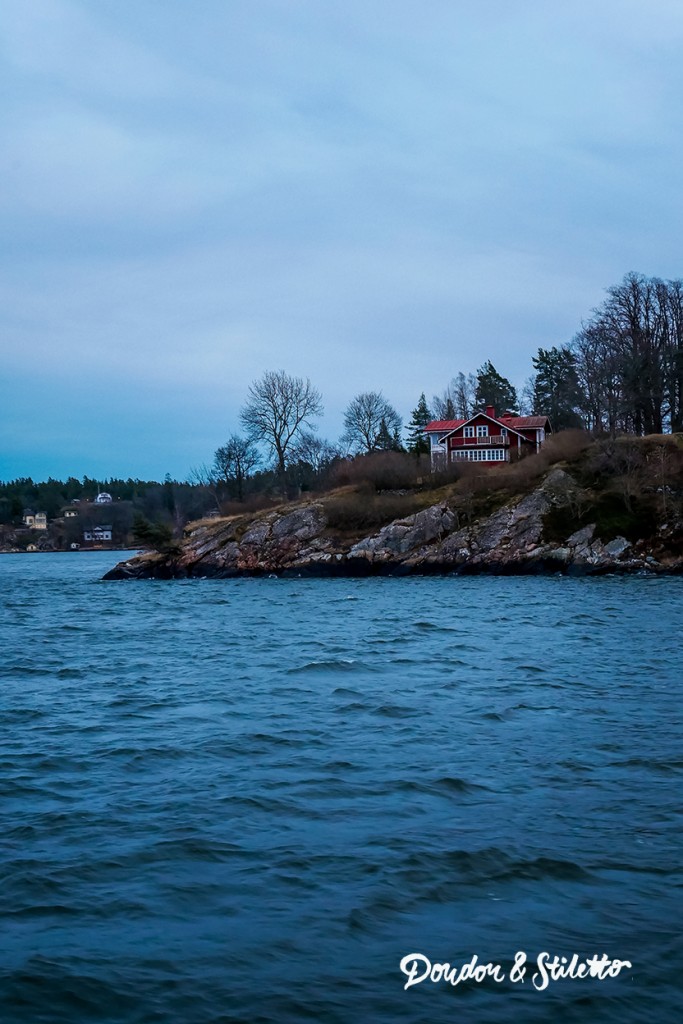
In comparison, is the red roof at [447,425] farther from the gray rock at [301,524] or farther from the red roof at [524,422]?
the gray rock at [301,524]

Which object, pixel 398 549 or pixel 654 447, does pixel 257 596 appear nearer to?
pixel 398 549

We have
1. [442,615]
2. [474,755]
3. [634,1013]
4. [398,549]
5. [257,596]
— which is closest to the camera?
[634,1013]

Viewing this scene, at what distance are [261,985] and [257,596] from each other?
42.4 meters

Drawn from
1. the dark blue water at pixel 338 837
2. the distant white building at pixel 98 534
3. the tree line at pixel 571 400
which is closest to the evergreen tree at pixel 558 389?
the tree line at pixel 571 400

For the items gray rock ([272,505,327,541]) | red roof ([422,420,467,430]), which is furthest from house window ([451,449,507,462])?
gray rock ([272,505,327,541])

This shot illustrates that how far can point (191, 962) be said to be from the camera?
7.61 m

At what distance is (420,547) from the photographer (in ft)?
219

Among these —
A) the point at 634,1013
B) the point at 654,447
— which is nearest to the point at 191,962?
the point at 634,1013

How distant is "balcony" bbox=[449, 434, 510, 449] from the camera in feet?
287

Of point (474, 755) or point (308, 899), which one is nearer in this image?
point (308, 899)

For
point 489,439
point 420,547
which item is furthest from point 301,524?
point 489,439

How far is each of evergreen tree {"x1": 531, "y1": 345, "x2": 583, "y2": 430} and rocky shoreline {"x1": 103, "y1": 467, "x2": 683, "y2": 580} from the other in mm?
32547

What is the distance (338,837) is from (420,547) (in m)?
56.7

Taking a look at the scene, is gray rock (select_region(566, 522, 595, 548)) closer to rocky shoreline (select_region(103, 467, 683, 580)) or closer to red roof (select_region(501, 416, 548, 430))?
rocky shoreline (select_region(103, 467, 683, 580))
